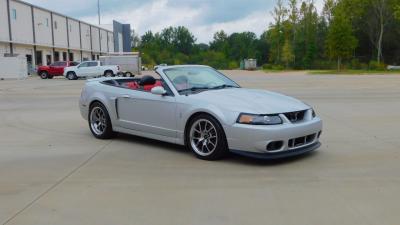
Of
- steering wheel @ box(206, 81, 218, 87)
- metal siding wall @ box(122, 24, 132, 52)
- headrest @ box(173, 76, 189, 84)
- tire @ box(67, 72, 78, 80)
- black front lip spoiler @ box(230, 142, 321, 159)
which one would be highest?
metal siding wall @ box(122, 24, 132, 52)

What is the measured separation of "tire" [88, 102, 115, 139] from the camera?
27.6ft

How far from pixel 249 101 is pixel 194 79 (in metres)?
1.30

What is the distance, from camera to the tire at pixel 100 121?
8.41 metres

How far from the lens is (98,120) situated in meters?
8.69

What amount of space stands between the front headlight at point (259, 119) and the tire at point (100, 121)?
3.03 m

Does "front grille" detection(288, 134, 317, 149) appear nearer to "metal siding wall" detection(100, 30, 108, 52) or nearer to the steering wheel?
the steering wheel

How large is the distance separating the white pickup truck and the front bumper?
119 feet

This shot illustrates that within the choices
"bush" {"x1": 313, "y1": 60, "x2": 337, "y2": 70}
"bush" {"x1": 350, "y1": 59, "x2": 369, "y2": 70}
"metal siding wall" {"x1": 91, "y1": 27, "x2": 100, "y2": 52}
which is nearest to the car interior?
"bush" {"x1": 350, "y1": 59, "x2": 369, "y2": 70}

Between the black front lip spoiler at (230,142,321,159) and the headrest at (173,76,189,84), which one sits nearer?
the black front lip spoiler at (230,142,321,159)

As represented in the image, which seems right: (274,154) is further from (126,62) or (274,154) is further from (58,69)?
(126,62)

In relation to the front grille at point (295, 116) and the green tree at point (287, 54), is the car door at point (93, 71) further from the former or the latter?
the green tree at point (287, 54)

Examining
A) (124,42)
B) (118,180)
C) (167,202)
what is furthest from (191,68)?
(124,42)

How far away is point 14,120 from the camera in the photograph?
38.1ft

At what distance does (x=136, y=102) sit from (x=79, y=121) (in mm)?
3865
